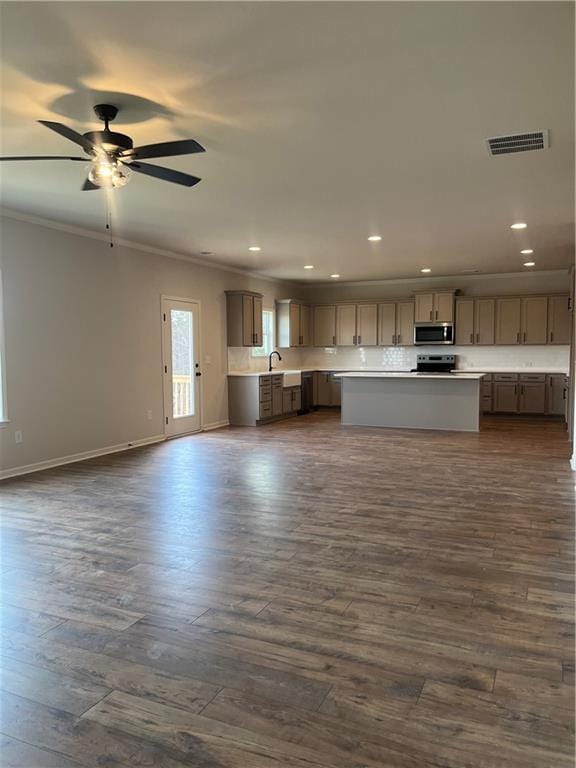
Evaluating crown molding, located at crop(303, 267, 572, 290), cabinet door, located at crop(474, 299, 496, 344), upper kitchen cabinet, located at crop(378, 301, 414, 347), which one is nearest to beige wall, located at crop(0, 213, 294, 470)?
crown molding, located at crop(303, 267, 572, 290)

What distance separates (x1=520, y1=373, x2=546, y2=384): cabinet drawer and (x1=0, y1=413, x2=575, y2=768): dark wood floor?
506cm

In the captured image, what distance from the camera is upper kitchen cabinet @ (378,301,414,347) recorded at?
10953 millimetres

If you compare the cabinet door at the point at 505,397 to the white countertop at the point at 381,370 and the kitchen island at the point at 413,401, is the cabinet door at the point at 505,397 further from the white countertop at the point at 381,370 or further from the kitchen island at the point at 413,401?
the kitchen island at the point at 413,401

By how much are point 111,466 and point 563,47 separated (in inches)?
216

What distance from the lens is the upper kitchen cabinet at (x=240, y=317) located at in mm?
9258

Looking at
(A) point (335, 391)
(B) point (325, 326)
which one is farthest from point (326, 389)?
(B) point (325, 326)

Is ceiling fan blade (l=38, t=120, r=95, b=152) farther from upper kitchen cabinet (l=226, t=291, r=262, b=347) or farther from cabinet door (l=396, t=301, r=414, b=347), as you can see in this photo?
cabinet door (l=396, t=301, r=414, b=347)

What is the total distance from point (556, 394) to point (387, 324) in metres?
3.44

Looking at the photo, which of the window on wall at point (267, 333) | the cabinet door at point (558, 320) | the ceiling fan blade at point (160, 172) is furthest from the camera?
the window on wall at point (267, 333)

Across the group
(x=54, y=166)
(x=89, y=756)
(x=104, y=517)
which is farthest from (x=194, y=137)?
(x=89, y=756)

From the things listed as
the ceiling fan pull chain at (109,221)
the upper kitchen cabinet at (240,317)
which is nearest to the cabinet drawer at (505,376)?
the upper kitchen cabinet at (240,317)

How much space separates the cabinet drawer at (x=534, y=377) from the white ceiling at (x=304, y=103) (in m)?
4.40

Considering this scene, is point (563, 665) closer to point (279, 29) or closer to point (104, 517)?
point (279, 29)

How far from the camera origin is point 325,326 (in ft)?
38.6
